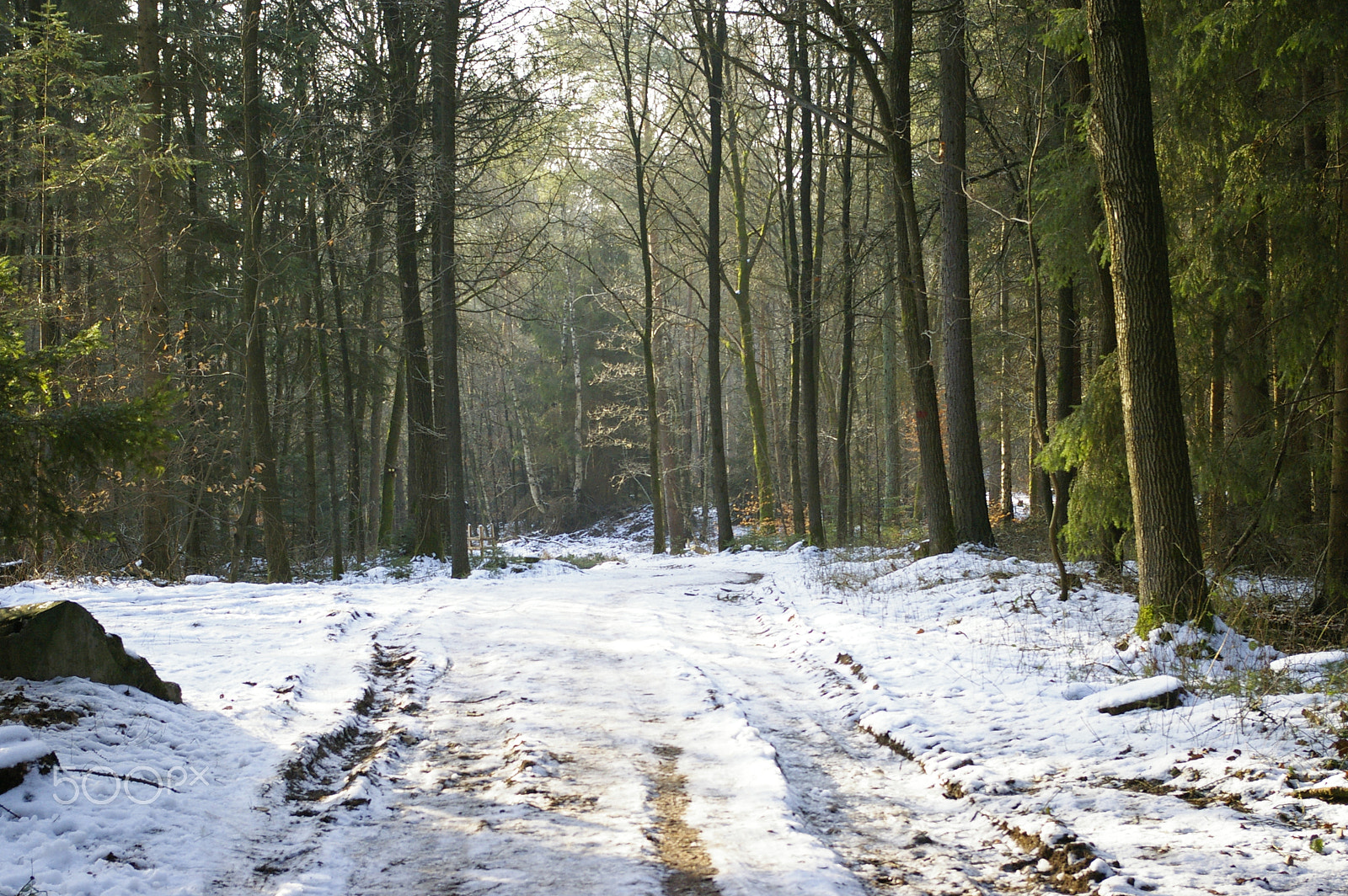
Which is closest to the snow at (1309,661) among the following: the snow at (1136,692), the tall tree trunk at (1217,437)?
the snow at (1136,692)

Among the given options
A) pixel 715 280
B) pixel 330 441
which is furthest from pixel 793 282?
pixel 330 441

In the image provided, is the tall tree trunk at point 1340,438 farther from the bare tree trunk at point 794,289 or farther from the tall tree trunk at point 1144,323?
the bare tree trunk at point 794,289

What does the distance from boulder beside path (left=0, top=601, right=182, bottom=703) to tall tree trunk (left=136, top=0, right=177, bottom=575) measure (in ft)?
28.8

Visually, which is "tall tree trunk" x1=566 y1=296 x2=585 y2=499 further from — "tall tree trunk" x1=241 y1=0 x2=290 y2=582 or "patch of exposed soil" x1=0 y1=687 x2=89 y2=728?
"patch of exposed soil" x1=0 y1=687 x2=89 y2=728

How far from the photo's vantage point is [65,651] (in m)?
4.82

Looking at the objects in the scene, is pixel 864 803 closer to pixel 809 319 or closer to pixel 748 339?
pixel 809 319

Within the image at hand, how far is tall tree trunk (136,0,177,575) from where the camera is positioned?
12938 mm

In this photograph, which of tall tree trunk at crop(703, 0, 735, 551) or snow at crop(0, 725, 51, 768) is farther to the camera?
tall tree trunk at crop(703, 0, 735, 551)

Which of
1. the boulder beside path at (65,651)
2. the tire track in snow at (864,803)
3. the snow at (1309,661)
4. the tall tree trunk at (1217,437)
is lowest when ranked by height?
the tire track in snow at (864,803)

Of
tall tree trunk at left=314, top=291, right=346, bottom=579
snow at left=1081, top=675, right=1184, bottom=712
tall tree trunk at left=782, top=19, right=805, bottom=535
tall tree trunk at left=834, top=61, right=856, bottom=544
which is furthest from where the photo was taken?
tall tree trunk at left=782, top=19, right=805, bottom=535

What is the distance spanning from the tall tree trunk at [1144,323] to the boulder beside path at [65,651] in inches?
277

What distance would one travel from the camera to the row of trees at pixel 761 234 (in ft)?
24.0

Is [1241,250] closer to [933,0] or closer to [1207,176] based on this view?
[1207,176]

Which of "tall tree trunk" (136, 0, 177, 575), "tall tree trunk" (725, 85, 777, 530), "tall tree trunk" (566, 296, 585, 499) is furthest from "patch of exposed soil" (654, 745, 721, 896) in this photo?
"tall tree trunk" (566, 296, 585, 499)
